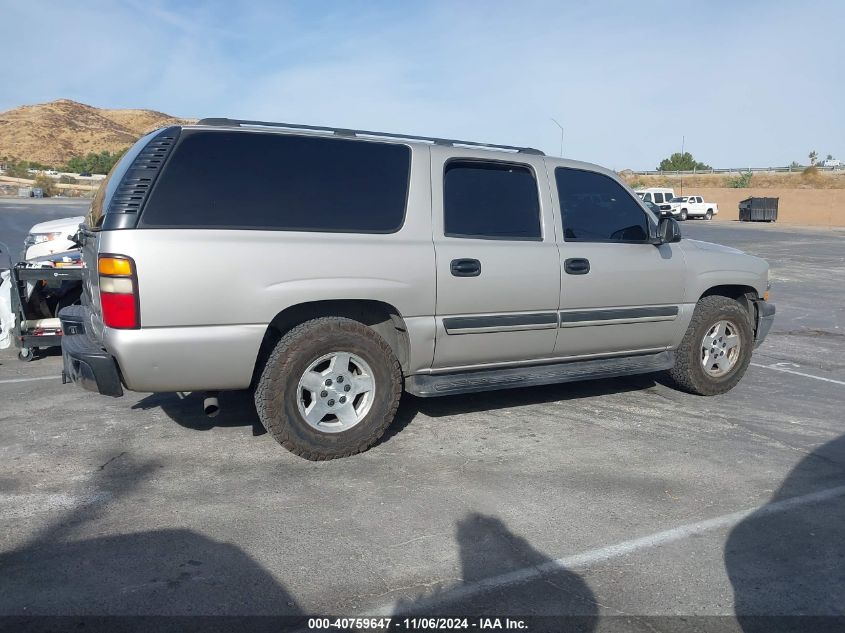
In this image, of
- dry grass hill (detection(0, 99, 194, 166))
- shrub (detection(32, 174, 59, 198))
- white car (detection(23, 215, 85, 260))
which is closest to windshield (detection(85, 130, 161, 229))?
white car (detection(23, 215, 85, 260))

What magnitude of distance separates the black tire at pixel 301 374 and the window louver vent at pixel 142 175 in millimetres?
1150

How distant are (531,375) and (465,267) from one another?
39.3 inches

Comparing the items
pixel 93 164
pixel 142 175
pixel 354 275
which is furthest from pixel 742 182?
pixel 142 175

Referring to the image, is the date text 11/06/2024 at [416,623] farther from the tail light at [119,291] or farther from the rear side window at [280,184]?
the rear side window at [280,184]

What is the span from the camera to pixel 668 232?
231 inches

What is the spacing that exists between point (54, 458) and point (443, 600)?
2.87 metres

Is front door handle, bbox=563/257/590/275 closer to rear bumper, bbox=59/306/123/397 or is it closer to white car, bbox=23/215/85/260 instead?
rear bumper, bbox=59/306/123/397

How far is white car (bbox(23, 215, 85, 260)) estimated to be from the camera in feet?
34.0

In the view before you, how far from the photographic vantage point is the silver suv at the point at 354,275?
169 inches

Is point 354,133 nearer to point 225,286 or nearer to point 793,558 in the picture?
point 225,286

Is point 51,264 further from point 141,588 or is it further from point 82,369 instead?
point 141,588

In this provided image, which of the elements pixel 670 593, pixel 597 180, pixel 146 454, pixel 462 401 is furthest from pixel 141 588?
pixel 597 180

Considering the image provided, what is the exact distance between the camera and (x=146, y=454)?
191 inches

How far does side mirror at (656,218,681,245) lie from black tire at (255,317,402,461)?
7.86ft
